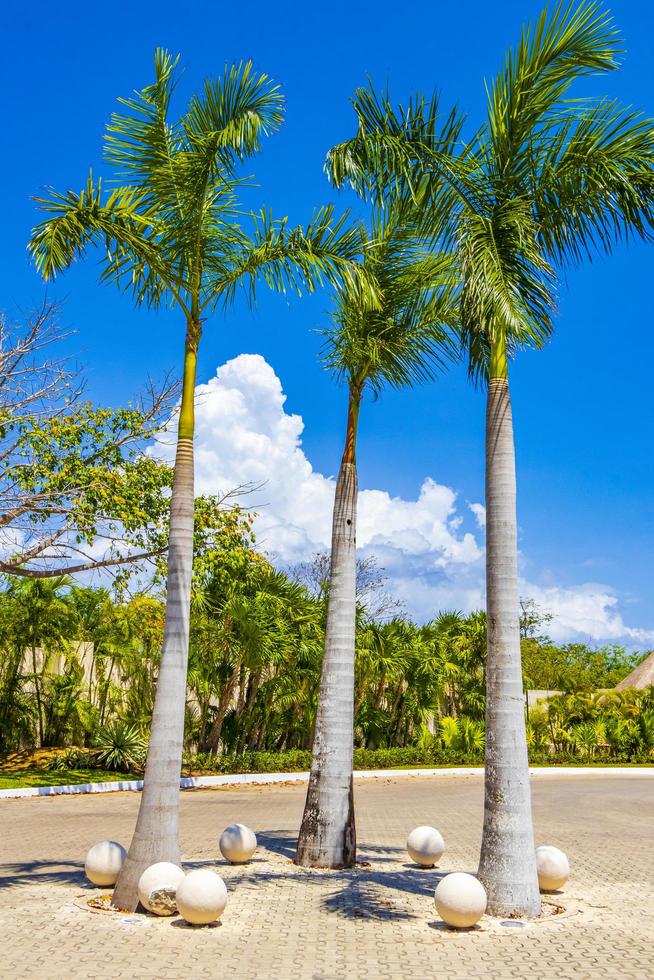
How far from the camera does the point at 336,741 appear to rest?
9.30m

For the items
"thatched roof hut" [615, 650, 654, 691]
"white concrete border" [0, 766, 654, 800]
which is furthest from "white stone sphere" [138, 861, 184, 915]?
"thatched roof hut" [615, 650, 654, 691]

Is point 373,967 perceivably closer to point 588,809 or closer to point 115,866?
point 115,866

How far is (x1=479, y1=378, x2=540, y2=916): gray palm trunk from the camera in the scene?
23.2 ft

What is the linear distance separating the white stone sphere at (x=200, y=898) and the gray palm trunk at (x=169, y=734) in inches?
29.1

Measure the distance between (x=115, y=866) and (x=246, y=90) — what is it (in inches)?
282

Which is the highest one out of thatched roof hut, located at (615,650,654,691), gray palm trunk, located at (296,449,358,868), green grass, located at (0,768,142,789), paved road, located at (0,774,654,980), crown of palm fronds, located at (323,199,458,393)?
crown of palm fronds, located at (323,199,458,393)

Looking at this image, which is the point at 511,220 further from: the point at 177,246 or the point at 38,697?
the point at 38,697

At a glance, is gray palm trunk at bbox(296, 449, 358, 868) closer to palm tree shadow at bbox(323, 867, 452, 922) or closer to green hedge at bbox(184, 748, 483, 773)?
palm tree shadow at bbox(323, 867, 452, 922)

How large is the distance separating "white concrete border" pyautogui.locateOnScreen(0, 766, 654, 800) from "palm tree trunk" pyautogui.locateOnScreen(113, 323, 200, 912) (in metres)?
4.86

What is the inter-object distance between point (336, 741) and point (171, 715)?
2462 mm

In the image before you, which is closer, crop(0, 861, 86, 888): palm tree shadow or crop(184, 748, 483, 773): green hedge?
crop(0, 861, 86, 888): palm tree shadow

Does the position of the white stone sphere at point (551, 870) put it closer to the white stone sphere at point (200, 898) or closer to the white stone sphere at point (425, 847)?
the white stone sphere at point (425, 847)

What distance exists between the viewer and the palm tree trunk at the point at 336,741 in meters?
9.09

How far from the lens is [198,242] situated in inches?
327
